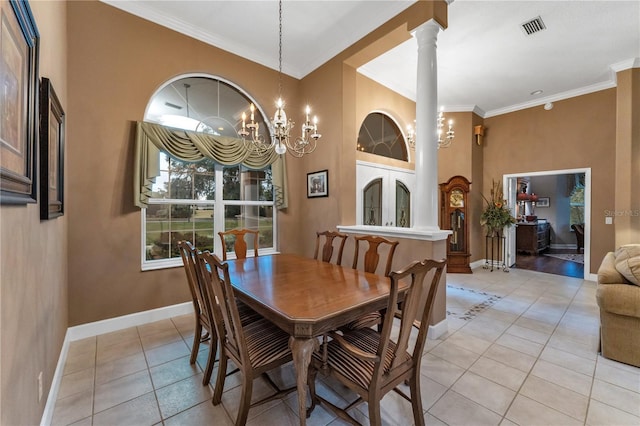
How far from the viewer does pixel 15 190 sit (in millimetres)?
1076

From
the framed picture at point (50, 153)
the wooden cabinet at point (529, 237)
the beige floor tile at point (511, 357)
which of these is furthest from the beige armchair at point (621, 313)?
the wooden cabinet at point (529, 237)

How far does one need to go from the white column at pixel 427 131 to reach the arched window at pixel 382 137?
1.55 m

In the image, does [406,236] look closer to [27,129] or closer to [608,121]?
[27,129]

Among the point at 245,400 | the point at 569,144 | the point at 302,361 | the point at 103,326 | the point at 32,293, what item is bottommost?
the point at 103,326

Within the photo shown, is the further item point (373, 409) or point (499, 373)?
point (499, 373)

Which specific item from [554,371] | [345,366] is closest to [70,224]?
[345,366]

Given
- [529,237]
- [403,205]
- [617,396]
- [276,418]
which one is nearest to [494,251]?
[529,237]

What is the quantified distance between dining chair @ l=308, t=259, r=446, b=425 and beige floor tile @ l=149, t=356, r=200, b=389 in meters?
1.10

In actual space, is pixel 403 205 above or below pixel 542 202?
below

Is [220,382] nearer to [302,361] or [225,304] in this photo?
[225,304]

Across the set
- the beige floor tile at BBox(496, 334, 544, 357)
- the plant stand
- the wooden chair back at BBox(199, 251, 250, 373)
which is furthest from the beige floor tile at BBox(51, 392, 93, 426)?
the plant stand

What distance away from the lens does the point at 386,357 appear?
149 centimetres

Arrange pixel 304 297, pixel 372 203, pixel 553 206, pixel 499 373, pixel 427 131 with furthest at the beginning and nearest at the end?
pixel 553 206, pixel 372 203, pixel 427 131, pixel 499 373, pixel 304 297

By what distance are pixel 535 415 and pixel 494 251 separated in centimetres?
497
